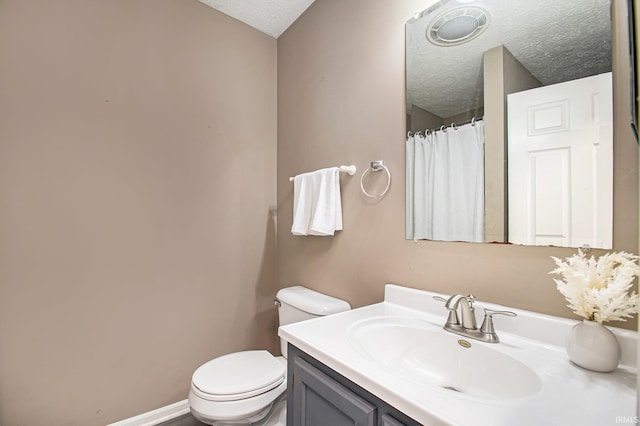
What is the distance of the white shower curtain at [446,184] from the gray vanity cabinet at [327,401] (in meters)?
0.65

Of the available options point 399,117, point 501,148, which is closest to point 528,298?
point 501,148

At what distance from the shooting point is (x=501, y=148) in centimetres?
97

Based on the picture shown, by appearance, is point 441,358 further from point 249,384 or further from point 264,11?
point 264,11

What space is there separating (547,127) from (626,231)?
0.35 metres

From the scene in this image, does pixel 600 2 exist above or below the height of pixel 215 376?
above

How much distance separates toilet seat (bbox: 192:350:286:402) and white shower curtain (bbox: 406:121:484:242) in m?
0.91

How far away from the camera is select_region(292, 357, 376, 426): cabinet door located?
0.70 metres

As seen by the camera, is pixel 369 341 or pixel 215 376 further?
pixel 215 376

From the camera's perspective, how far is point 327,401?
0.80 meters

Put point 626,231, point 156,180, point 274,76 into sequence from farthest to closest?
point 274,76
point 156,180
point 626,231

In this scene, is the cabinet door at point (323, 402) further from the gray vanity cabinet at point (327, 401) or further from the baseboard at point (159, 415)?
the baseboard at point (159, 415)

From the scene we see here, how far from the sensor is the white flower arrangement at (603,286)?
0.65 metres

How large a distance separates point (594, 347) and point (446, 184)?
640 millimetres

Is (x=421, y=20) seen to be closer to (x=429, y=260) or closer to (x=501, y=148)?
(x=501, y=148)
